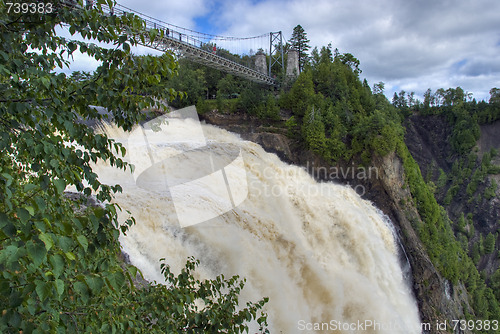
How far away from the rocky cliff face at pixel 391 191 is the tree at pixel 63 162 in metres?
17.2

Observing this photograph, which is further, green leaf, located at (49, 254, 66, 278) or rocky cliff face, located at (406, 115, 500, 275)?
rocky cliff face, located at (406, 115, 500, 275)

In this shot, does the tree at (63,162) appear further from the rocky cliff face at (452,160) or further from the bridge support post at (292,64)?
the rocky cliff face at (452,160)

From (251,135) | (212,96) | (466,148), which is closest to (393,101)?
(466,148)

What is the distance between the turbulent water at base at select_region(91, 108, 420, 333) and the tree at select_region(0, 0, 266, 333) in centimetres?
636

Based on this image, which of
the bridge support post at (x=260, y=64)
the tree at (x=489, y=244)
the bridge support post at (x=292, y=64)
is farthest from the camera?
the tree at (x=489, y=244)

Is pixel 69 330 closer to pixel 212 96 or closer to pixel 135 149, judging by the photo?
pixel 135 149

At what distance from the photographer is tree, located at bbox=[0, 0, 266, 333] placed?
1603 millimetres

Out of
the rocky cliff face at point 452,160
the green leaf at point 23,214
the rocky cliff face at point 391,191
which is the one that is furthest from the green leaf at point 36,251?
the rocky cliff face at point 452,160

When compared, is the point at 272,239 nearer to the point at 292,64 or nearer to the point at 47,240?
the point at 47,240

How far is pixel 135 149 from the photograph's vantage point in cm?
1404

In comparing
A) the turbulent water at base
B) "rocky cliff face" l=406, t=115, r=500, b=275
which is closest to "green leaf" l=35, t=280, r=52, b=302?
the turbulent water at base

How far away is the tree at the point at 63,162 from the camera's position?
5.26 feet

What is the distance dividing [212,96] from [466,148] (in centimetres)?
3991

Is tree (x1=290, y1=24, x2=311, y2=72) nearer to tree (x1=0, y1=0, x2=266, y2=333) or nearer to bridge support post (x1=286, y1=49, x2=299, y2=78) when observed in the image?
bridge support post (x1=286, y1=49, x2=299, y2=78)
